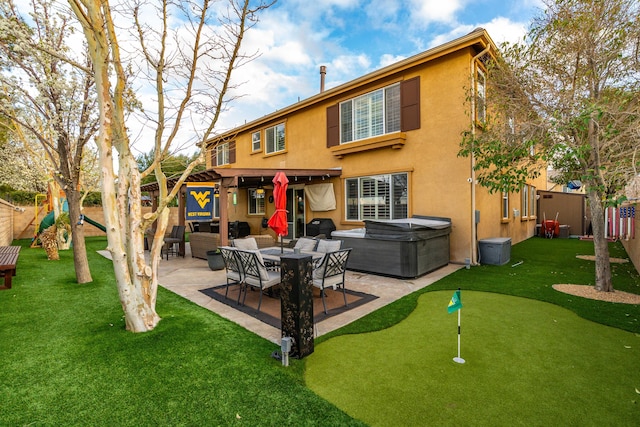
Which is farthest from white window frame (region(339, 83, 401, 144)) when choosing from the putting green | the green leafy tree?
the putting green

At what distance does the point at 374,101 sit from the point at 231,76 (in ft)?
21.3

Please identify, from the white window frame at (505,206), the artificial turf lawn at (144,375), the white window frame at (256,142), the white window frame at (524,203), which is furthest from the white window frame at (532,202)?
the artificial turf lawn at (144,375)

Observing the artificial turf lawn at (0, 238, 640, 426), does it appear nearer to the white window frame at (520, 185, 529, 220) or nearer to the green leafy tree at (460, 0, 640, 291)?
the green leafy tree at (460, 0, 640, 291)

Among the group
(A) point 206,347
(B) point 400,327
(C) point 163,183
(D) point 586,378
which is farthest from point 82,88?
(D) point 586,378

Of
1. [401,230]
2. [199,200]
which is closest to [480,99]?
[401,230]

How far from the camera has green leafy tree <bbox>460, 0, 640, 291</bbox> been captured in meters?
4.79

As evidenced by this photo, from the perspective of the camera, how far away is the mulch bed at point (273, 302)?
4441 millimetres

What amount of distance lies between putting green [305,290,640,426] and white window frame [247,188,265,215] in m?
11.1

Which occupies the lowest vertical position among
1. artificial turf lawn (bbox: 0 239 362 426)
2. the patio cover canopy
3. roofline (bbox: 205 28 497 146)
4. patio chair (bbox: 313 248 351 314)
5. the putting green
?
the putting green

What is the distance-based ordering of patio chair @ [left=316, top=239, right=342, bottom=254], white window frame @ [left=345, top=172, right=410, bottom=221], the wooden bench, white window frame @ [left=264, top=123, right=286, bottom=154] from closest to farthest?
the wooden bench → patio chair @ [left=316, top=239, right=342, bottom=254] → white window frame @ [left=345, top=172, right=410, bottom=221] → white window frame @ [left=264, top=123, right=286, bottom=154]

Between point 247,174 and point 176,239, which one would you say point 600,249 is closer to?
point 247,174

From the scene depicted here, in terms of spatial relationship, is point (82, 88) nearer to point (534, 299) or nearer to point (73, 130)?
point (73, 130)

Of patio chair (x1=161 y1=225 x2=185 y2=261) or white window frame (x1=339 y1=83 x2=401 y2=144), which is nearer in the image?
white window frame (x1=339 y1=83 x2=401 y2=144)

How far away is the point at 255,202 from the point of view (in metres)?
14.9
